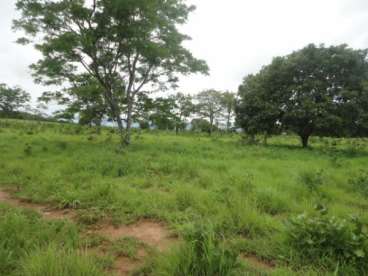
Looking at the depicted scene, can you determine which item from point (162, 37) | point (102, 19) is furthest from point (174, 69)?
point (102, 19)

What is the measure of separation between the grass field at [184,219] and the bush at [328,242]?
0.03ft

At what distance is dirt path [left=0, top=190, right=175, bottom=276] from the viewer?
8.75ft

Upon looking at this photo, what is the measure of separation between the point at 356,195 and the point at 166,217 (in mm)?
4268

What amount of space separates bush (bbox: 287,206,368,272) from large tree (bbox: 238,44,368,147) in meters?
12.0

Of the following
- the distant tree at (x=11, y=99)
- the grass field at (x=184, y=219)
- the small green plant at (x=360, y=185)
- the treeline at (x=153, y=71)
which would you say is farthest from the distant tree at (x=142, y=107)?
the distant tree at (x=11, y=99)

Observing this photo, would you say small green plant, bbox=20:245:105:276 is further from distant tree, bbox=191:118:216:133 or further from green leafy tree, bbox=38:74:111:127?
distant tree, bbox=191:118:216:133

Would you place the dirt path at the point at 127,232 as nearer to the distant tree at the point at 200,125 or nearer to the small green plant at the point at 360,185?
the small green plant at the point at 360,185

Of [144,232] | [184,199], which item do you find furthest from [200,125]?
[144,232]

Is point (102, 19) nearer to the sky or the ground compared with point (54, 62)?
nearer to the sky

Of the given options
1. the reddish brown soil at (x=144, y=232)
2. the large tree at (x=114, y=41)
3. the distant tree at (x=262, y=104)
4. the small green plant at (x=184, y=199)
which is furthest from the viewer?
the distant tree at (x=262, y=104)

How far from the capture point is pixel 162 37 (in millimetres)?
12016

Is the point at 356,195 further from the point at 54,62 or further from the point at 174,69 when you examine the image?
the point at 54,62

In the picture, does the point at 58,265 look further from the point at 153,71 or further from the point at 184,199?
the point at 153,71

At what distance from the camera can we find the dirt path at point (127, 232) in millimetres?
2666
